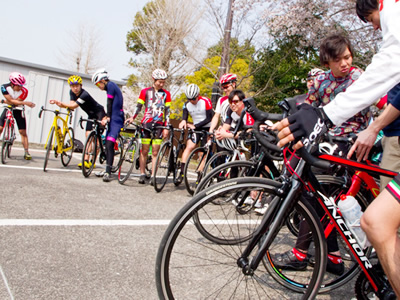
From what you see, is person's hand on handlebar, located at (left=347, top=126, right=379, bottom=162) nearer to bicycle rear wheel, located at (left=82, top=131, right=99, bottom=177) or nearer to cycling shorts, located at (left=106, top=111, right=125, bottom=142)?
cycling shorts, located at (left=106, top=111, right=125, bottom=142)

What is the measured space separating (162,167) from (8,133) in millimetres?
3690

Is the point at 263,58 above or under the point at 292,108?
above

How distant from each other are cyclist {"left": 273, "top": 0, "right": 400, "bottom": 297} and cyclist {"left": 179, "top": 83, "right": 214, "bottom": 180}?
16.2ft

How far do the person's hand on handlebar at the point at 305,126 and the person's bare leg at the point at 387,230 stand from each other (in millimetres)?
434

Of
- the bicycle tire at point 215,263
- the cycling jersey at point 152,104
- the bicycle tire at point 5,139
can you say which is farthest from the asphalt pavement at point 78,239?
the bicycle tire at point 5,139

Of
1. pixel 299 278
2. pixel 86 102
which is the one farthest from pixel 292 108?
pixel 86 102

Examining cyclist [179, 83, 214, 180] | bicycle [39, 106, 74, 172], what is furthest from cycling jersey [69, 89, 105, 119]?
cyclist [179, 83, 214, 180]

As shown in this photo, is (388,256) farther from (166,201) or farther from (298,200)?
(166,201)

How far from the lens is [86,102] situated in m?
7.95

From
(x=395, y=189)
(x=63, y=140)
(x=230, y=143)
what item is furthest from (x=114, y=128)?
(x=395, y=189)

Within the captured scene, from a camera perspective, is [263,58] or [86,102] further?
[263,58]

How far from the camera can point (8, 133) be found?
7.72m

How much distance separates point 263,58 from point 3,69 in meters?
12.1

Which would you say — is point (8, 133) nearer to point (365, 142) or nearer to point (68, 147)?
point (68, 147)
